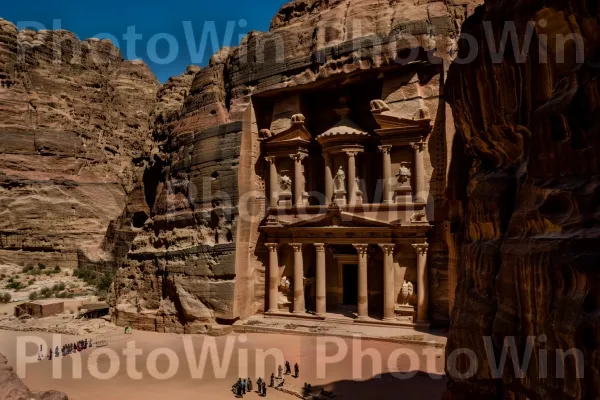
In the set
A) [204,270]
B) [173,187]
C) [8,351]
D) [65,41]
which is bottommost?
[8,351]

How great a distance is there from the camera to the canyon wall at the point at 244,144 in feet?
63.9

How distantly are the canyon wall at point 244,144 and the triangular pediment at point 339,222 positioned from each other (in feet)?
8.23

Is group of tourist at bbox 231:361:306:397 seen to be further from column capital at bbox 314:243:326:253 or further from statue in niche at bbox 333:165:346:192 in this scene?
statue in niche at bbox 333:165:346:192

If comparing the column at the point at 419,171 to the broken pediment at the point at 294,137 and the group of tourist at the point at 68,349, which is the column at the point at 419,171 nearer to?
the broken pediment at the point at 294,137

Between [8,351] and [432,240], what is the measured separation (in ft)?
58.3

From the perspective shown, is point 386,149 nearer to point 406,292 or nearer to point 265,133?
point 265,133

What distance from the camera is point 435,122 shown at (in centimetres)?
1947

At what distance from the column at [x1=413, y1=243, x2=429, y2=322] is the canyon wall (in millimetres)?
398

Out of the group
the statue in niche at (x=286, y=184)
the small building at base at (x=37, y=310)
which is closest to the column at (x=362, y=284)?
the statue in niche at (x=286, y=184)

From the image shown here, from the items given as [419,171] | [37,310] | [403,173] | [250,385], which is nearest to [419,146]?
[419,171]

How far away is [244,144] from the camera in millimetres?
22062

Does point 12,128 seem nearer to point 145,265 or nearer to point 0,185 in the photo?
point 0,185

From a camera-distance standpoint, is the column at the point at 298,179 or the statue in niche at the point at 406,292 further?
the column at the point at 298,179

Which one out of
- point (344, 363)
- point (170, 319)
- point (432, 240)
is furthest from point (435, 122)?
point (170, 319)
